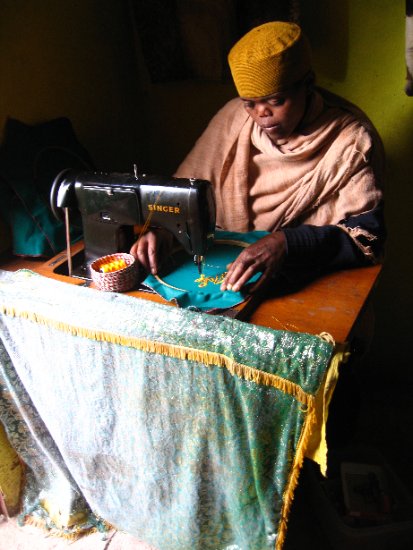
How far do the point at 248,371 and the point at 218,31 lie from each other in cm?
123

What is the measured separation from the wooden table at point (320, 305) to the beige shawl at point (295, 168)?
0.67 ft

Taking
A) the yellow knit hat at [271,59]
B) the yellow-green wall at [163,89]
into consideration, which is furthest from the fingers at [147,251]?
the yellow-green wall at [163,89]

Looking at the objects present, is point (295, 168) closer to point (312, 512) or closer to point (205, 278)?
point (205, 278)

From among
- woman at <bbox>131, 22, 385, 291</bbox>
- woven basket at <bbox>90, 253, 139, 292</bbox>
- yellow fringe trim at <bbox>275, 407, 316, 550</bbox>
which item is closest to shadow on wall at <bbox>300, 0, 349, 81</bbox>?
woman at <bbox>131, 22, 385, 291</bbox>

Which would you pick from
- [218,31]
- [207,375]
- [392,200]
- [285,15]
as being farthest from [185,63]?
[207,375]

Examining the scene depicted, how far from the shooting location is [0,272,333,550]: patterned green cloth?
90cm

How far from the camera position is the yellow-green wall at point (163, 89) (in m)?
1.45

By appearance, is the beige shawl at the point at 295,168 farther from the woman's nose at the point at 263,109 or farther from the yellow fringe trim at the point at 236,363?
the yellow fringe trim at the point at 236,363

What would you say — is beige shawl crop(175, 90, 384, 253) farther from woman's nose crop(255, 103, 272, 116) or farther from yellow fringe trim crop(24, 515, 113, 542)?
yellow fringe trim crop(24, 515, 113, 542)

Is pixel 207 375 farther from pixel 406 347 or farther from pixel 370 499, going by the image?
pixel 406 347

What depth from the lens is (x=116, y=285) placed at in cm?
113

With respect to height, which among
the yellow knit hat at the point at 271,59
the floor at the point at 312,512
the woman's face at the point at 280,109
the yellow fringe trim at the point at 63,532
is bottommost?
the floor at the point at 312,512

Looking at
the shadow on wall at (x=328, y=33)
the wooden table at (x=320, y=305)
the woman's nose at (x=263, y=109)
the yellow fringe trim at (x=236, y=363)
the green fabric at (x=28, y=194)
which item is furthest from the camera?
the shadow on wall at (x=328, y=33)

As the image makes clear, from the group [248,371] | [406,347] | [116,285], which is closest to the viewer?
[248,371]
